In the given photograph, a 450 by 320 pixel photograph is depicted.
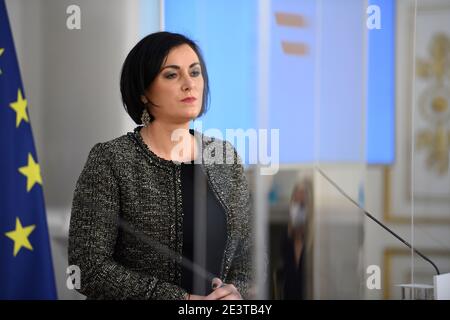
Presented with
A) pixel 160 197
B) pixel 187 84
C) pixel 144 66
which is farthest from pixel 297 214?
pixel 144 66

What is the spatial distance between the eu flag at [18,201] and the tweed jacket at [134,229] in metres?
0.17

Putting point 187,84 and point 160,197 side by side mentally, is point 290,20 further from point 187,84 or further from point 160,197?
point 160,197

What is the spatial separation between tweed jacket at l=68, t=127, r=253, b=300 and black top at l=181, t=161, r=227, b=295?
0.06 feet

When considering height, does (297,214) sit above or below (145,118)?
below

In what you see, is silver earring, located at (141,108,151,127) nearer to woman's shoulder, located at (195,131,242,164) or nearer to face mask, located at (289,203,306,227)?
woman's shoulder, located at (195,131,242,164)

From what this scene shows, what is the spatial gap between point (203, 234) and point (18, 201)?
2.20 ft

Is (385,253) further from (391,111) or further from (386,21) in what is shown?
(386,21)

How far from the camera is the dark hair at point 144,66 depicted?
73.2 inches

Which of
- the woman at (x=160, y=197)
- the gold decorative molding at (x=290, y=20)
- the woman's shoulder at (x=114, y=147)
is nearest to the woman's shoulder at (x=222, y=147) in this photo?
the woman at (x=160, y=197)

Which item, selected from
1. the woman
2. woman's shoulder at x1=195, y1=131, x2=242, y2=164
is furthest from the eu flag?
woman's shoulder at x1=195, y1=131, x2=242, y2=164

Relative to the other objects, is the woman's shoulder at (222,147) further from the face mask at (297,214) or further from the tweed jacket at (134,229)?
the face mask at (297,214)

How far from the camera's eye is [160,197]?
1.81 meters

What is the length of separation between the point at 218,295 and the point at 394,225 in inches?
25.8
